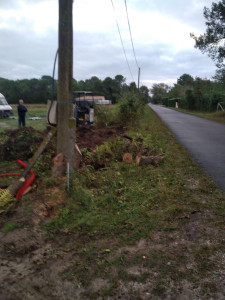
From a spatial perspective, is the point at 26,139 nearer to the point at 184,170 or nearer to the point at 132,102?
the point at 184,170

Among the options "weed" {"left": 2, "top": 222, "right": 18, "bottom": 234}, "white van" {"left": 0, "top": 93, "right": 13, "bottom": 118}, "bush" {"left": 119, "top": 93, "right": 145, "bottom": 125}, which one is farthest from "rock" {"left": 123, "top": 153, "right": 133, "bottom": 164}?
"white van" {"left": 0, "top": 93, "right": 13, "bottom": 118}

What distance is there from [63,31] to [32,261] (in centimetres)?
371

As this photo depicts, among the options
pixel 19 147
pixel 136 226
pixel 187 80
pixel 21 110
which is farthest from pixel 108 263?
pixel 187 80

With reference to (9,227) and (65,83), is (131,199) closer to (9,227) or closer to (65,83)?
(9,227)

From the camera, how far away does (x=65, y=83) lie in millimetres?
4871

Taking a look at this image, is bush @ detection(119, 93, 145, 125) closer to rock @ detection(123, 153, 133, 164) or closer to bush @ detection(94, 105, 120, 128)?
bush @ detection(94, 105, 120, 128)

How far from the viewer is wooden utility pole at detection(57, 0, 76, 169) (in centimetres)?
474

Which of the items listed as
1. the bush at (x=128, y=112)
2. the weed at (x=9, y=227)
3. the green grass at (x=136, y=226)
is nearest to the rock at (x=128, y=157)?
the green grass at (x=136, y=226)

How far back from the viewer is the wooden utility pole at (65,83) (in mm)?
4738

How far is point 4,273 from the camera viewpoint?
2.64 metres

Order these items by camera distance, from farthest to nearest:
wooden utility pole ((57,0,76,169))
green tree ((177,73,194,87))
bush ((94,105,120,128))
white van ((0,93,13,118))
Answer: green tree ((177,73,194,87))
white van ((0,93,13,118))
bush ((94,105,120,128))
wooden utility pole ((57,0,76,169))

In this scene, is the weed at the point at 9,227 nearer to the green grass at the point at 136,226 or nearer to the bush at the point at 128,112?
the green grass at the point at 136,226

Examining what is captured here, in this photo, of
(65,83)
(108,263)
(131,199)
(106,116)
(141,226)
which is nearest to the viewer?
(108,263)

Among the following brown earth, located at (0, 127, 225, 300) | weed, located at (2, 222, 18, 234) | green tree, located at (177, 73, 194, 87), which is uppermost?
green tree, located at (177, 73, 194, 87)
